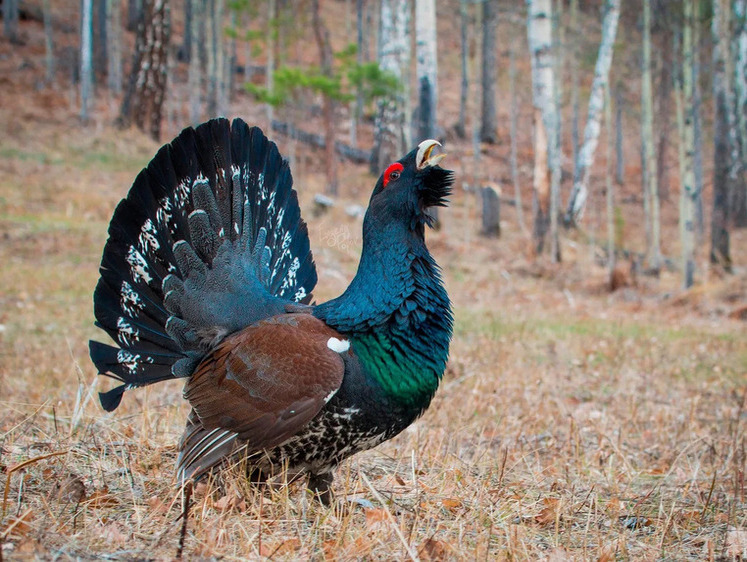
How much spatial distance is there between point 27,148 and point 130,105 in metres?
2.95

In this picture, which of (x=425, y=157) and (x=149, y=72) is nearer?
(x=425, y=157)

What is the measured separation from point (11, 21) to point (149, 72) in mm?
16843

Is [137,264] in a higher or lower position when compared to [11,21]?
lower

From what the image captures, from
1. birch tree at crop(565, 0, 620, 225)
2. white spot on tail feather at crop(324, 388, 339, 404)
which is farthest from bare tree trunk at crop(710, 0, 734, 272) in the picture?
→ white spot on tail feather at crop(324, 388, 339, 404)

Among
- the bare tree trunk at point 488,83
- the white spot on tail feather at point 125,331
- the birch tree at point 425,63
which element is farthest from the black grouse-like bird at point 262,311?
the bare tree trunk at point 488,83

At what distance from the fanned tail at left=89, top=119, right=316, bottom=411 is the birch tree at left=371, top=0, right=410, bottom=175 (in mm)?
11096

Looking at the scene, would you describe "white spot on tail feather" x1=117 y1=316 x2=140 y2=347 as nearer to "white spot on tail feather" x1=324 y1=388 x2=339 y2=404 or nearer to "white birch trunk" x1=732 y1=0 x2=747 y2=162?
"white spot on tail feather" x1=324 y1=388 x2=339 y2=404

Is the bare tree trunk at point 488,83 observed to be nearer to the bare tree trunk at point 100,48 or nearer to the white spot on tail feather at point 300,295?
the bare tree trunk at point 100,48

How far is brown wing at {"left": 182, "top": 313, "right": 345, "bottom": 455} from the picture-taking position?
124 inches

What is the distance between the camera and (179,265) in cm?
402

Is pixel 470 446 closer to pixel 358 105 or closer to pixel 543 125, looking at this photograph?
pixel 543 125

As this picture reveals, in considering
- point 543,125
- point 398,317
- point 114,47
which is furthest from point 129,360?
point 114,47

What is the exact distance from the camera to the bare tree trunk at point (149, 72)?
1931 centimetres

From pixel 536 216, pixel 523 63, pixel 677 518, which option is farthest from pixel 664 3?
pixel 523 63
